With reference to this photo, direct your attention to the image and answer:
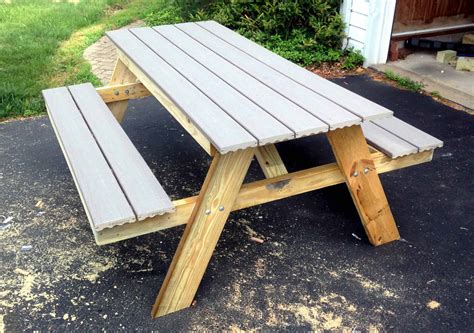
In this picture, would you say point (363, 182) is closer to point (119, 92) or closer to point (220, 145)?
point (220, 145)

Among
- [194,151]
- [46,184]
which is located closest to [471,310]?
[194,151]

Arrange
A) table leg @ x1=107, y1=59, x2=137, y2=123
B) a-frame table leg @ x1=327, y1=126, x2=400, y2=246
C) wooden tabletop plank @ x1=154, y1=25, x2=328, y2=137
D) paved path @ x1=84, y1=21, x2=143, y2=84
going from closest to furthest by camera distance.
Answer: wooden tabletop plank @ x1=154, y1=25, x2=328, y2=137, a-frame table leg @ x1=327, y1=126, x2=400, y2=246, table leg @ x1=107, y1=59, x2=137, y2=123, paved path @ x1=84, y1=21, x2=143, y2=84

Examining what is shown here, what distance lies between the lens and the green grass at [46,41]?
4574mm

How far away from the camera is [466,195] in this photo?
2.94m

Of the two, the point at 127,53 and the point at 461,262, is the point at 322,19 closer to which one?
the point at 127,53

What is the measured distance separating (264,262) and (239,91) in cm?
84

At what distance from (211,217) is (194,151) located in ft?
5.05

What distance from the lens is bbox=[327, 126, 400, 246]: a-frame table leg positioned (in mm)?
2199

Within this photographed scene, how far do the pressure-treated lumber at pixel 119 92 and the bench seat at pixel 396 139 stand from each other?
1.59 m

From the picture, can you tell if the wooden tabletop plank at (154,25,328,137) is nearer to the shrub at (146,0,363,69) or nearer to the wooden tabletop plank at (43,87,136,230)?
the wooden tabletop plank at (43,87,136,230)

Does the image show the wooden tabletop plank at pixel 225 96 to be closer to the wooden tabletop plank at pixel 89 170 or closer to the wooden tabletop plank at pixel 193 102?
the wooden tabletop plank at pixel 193 102

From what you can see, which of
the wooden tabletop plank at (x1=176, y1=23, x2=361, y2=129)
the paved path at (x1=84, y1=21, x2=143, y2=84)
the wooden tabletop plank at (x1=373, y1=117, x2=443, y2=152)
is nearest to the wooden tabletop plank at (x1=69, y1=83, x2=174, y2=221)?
the wooden tabletop plank at (x1=176, y1=23, x2=361, y2=129)

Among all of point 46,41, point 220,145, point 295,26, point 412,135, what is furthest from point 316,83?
point 46,41

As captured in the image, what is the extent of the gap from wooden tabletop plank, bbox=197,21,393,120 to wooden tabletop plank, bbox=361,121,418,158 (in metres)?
0.20
